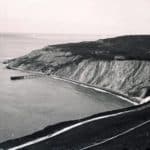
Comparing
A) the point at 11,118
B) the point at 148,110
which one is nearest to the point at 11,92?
the point at 11,118

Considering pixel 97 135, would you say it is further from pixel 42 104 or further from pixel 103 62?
pixel 103 62

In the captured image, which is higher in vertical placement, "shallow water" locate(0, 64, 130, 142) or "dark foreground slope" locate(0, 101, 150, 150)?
"dark foreground slope" locate(0, 101, 150, 150)

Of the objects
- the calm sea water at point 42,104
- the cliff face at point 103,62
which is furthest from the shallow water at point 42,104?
the cliff face at point 103,62

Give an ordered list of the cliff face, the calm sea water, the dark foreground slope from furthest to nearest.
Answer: the cliff face
the calm sea water
the dark foreground slope

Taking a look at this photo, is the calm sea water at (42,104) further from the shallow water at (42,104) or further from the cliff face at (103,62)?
the cliff face at (103,62)

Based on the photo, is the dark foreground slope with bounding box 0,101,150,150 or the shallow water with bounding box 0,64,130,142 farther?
the shallow water with bounding box 0,64,130,142

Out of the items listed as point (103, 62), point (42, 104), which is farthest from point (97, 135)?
point (103, 62)

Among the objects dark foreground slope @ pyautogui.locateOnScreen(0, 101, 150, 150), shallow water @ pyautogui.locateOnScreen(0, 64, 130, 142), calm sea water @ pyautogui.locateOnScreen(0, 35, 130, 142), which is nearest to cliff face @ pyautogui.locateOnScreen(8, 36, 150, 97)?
shallow water @ pyautogui.locateOnScreen(0, 64, 130, 142)

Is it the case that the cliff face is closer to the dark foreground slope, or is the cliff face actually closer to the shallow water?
the shallow water

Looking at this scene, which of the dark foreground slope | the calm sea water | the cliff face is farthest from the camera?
the cliff face
